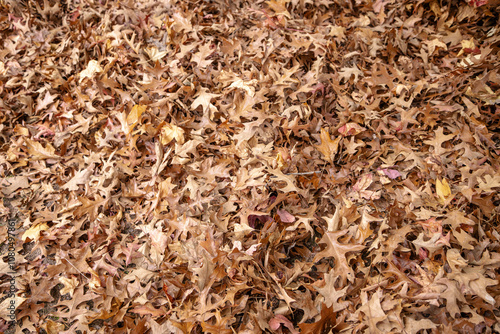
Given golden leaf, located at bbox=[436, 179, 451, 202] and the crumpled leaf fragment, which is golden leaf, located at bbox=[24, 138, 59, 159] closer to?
the crumpled leaf fragment

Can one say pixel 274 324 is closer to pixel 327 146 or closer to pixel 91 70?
pixel 327 146

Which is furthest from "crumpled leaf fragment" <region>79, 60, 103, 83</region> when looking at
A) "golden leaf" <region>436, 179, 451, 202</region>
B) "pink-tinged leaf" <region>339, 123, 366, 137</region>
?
"golden leaf" <region>436, 179, 451, 202</region>

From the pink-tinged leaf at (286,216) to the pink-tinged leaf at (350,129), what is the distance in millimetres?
731

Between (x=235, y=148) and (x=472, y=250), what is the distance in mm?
1505

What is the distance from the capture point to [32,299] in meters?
1.82

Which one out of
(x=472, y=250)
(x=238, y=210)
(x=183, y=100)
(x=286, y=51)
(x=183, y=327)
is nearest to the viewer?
(x=183, y=327)

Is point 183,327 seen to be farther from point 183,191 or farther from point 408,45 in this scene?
point 408,45

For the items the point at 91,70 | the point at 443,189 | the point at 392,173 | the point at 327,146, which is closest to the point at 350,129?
the point at 327,146

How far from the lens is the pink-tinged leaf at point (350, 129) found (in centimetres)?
213

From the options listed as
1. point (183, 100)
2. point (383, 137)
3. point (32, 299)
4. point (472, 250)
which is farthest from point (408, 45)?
point (32, 299)

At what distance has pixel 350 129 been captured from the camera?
2.15m

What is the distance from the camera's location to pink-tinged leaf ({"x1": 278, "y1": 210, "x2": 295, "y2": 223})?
6.02ft

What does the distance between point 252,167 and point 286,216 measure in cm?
40

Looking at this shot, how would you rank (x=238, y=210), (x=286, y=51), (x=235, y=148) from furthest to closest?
(x=286, y=51) < (x=235, y=148) < (x=238, y=210)
